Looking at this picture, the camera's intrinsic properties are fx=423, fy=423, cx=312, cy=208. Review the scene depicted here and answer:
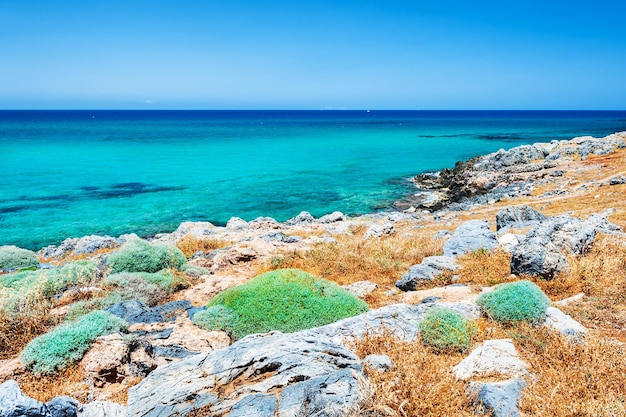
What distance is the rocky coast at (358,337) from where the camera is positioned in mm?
5773

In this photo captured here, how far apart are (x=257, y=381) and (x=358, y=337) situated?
2654mm

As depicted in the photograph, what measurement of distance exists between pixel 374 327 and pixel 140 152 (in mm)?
80034

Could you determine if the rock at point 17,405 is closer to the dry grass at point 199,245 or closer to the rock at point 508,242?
the dry grass at point 199,245

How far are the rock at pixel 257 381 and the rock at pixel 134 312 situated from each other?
363 centimetres

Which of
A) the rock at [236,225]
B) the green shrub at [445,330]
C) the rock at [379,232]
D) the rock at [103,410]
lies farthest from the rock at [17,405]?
the rock at [236,225]

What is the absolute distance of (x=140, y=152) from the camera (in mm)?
79750

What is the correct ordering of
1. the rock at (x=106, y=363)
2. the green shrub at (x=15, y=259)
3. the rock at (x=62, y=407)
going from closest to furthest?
1. the rock at (x=62, y=407)
2. the rock at (x=106, y=363)
3. the green shrub at (x=15, y=259)

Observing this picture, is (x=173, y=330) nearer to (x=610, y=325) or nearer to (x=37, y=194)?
(x=610, y=325)

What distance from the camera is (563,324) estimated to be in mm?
8422

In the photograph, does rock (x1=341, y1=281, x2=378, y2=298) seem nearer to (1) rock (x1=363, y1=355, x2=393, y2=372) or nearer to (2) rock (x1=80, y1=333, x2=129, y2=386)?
(1) rock (x1=363, y1=355, x2=393, y2=372)

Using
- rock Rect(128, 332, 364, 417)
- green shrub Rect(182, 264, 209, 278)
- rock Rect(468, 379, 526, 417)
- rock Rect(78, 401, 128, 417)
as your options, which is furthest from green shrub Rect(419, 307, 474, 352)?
green shrub Rect(182, 264, 209, 278)

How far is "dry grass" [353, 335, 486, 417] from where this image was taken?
547cm

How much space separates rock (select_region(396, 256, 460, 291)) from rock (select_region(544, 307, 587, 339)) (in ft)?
12.3

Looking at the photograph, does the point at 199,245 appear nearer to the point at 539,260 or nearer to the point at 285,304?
the point at 285,304
